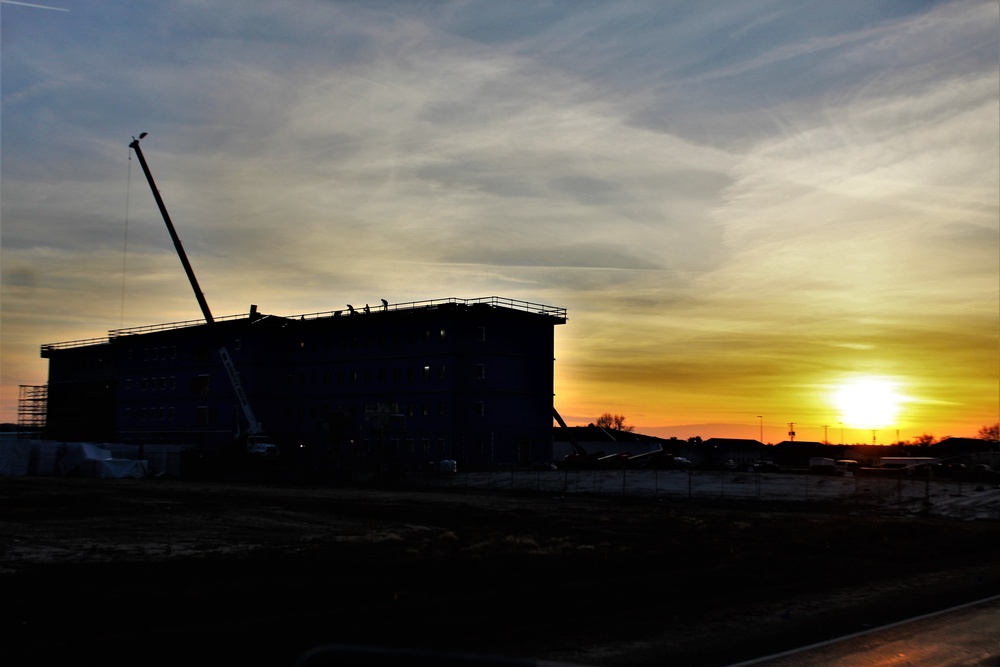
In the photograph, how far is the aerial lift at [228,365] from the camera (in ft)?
290

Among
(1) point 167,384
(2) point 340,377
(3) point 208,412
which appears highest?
(2) point 340,377

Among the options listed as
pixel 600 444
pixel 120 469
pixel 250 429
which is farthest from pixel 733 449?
pixel 120 469

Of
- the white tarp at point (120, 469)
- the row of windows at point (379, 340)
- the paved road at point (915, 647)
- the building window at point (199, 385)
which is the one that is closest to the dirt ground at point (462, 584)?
the paved road at point (915, 647)

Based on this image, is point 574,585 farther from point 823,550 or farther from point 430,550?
→ point 823,550

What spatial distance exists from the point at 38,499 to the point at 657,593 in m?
35.9

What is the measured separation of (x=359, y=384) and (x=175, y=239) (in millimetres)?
26482

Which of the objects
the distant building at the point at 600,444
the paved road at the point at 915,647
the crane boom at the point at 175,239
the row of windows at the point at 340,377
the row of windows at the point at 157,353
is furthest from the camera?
the distant building at the point at 600,444

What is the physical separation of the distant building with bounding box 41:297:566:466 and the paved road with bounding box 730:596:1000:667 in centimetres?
6579

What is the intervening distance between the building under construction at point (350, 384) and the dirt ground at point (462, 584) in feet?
162

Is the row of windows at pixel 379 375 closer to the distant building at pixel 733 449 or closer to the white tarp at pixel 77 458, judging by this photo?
the white tarp at pixel 77 458

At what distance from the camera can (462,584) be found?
17.8 m

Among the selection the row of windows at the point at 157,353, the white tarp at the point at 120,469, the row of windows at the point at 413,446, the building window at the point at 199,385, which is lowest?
the white tarp at the point at 120,469

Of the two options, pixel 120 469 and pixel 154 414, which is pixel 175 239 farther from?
pixel 120 469

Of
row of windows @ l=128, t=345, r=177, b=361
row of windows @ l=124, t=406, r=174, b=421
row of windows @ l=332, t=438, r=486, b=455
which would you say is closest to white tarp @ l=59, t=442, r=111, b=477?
row of windows @ l=332, t=438, r=486, b=455
